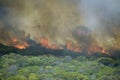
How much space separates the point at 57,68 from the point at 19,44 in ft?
12.2

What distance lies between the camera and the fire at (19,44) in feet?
80.6

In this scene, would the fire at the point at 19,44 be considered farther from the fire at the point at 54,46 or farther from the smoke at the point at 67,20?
the smoke at the point at 67,20

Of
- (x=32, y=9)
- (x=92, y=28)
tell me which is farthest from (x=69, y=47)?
(x=32, y=9)

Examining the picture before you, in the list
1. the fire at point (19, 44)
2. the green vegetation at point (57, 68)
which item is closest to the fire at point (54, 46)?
the fire at point (19, 44)

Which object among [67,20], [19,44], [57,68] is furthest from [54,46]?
[19,44]

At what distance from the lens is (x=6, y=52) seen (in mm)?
24609

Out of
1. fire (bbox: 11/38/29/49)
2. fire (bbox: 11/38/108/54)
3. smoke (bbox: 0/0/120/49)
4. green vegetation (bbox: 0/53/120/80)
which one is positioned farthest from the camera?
smoke (bbox: 0/0/120/49)

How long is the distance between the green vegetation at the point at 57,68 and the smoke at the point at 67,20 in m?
1.58

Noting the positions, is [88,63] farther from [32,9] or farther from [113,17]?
[32,9]

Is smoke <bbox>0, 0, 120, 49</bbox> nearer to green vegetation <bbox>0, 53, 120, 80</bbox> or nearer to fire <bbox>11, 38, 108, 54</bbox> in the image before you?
fire <bbox>11, 38, 108, 54</bbox>

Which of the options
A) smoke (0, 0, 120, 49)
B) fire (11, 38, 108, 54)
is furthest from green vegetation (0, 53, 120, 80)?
smoke (0, 0, 120, 49)

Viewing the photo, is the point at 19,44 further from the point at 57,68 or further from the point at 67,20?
the point at 67,20

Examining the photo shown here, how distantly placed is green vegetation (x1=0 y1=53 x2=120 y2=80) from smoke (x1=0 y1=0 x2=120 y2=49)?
158 centimetres

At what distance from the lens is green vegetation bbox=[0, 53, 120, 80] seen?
75.3ft
